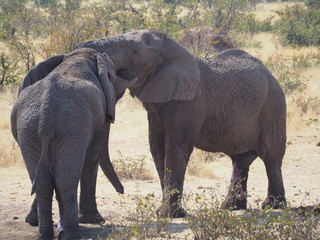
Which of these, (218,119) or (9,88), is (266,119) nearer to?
(218,119)

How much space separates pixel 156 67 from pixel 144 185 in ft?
8.32

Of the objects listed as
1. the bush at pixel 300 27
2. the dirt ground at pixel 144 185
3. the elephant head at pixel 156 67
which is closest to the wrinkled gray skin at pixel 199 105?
the elephant head at pixel 156 67

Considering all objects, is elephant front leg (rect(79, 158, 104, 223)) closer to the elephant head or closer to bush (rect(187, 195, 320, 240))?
bush (rect(187, 195, 320, 240))

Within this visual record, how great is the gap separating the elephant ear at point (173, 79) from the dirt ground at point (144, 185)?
105cm

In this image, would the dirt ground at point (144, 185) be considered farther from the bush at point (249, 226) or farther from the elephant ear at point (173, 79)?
the elephant ear at point (173, 79)

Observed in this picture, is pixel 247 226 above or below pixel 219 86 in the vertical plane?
below

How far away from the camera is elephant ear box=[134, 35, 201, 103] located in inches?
281

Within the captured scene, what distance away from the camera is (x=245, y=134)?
25.7 ft

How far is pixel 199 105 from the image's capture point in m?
7.32

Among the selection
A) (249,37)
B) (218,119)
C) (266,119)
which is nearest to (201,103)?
(218,119)

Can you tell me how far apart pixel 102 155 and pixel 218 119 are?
5.83ft

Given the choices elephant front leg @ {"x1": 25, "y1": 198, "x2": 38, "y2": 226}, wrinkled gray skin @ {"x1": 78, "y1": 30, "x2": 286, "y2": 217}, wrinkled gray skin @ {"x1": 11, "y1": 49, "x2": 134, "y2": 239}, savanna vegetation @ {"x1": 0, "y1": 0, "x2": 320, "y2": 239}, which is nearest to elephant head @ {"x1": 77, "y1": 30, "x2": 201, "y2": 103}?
wrinkled gray skin @ {"x1": 78, "y1": 30, "x2": 286, "y2": 217}

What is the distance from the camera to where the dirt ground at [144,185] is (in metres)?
6.55

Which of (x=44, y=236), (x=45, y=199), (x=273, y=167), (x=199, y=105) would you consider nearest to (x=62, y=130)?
(x=45, y=199)
